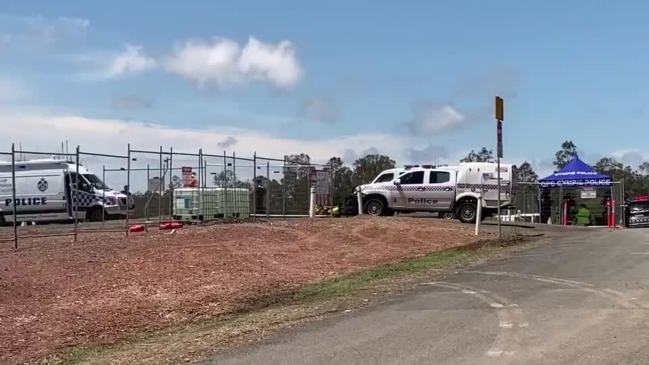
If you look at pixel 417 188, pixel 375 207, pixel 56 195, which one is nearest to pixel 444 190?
pixel 417 188

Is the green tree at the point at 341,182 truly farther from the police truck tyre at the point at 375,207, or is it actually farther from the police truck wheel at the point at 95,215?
the police truck wheel at the point at 95,215

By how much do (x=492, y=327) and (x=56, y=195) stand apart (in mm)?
26608

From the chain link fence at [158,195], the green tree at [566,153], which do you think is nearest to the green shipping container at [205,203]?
the chain link fence at [158,195]

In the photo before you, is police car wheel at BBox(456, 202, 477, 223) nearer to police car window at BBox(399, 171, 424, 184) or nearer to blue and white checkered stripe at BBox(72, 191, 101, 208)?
police car window at BBox(399, 171, 424, 184)

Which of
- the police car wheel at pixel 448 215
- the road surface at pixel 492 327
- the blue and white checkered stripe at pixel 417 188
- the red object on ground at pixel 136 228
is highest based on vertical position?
the blue and white checkered stripe at pixel 417 188

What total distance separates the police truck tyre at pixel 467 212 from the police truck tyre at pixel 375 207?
3.02m

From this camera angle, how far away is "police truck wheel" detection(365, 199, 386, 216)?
3017 cm

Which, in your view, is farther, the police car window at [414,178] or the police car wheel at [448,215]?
the police car wheel at [448,215]

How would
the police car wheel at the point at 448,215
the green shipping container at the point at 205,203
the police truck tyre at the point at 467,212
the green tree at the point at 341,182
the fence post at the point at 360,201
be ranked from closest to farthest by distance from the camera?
the green shipping container at the point at 205,203
the police truck tyre at the point at 467,212
the fence post at the point at 360,201
the police car wheel at the point at 448,215
the green tree at the point at 341,182

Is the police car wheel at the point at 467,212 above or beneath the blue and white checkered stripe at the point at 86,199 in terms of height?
beneath

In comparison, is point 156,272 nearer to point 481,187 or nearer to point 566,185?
point 481,187

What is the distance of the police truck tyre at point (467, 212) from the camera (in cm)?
2922

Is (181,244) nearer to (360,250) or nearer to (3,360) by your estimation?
(360,250)

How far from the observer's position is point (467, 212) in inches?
1155
